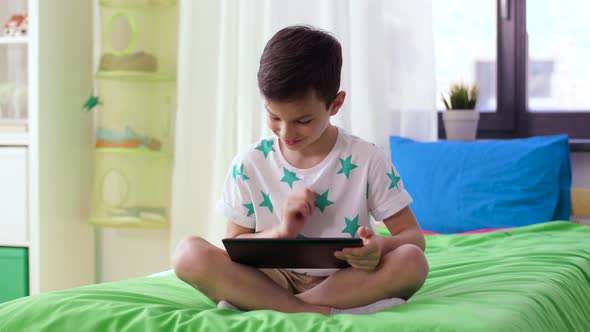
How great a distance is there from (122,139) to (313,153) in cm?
160

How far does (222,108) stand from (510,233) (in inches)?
→ 45.7

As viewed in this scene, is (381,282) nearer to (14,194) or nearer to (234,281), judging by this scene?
(234,281)

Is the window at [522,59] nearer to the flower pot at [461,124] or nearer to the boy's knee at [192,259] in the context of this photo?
the flower pot at [461,124]

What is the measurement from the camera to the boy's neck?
1590 mm

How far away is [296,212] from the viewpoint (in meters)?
1.44

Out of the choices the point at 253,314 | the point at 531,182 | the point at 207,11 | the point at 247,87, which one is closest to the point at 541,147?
the point at 531,182

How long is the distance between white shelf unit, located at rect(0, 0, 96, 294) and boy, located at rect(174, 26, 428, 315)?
5.06ft

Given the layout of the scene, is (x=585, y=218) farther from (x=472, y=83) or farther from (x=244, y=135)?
Result: (x=244, y=135)

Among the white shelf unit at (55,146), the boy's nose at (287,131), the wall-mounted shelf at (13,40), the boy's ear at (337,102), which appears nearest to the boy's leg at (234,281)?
the boy's nose at (287,131)

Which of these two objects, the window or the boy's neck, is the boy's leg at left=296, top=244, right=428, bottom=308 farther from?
the window

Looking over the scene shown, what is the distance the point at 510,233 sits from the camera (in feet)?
7.61

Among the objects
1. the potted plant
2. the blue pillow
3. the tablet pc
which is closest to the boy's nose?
the tablet pc

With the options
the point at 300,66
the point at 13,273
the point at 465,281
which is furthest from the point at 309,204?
the point at 13,273

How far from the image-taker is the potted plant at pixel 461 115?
286cm
